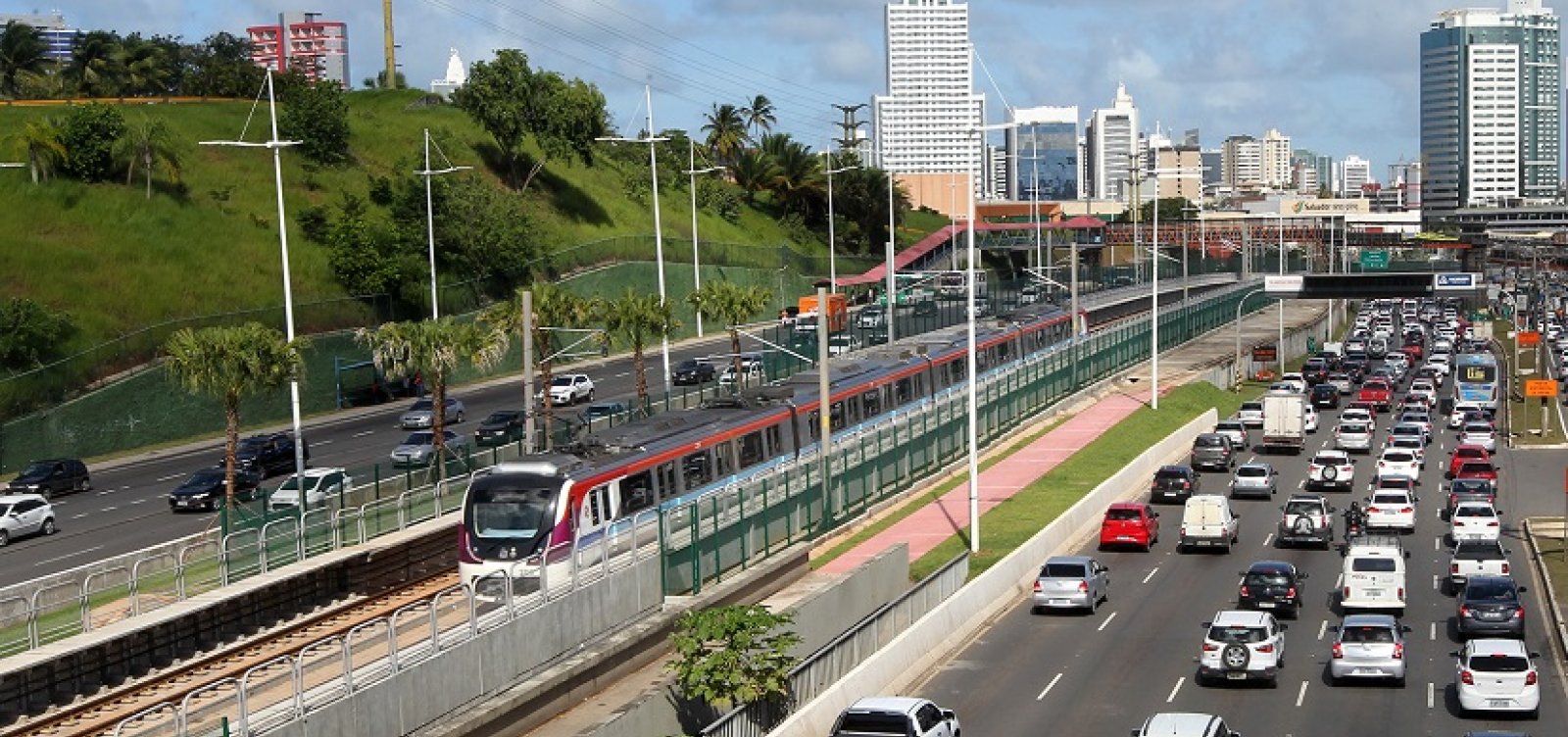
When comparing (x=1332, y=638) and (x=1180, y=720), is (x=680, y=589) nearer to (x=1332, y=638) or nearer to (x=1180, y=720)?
(x=1180, y=720)

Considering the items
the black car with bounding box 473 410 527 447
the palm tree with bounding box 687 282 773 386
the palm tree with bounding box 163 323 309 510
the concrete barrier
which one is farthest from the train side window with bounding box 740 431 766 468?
the palm tree with bounding box 687 282 773 386

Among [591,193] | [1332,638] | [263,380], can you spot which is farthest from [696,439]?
[591,193]

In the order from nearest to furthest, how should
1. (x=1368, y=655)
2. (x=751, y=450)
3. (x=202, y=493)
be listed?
(x=1368, y=655) → (x=751, y=450) → (x=202, y=493)

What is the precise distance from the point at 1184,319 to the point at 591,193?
39.6m

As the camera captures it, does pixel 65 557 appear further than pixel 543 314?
No

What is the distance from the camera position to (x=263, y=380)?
46.8 m

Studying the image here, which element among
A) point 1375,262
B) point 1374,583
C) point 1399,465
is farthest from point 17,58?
point 1374,583

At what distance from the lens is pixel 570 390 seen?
80.0 m

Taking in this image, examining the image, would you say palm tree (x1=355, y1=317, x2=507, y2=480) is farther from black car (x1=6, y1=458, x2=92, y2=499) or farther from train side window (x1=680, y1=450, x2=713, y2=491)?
black car (x1=6, y1=458, x2=92, y2=499)

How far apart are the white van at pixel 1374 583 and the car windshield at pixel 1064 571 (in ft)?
19.3

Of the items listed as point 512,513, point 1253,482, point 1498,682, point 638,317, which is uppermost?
point 638,317

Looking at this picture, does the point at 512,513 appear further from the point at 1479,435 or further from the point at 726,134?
the point at 726,134

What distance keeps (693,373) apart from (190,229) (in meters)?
24.5

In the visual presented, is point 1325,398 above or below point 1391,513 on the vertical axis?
below
